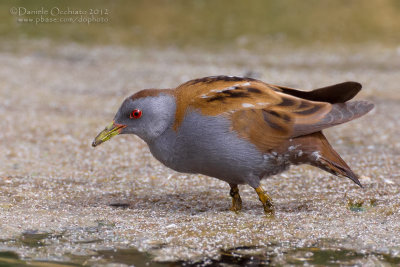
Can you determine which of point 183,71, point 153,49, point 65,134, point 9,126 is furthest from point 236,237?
point 153,49

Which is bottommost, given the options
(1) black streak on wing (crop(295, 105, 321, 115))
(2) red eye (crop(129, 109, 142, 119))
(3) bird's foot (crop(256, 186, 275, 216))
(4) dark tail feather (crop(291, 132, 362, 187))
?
(3) bird's foot (crop(256, 186, 275, 216))

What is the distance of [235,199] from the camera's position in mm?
5902

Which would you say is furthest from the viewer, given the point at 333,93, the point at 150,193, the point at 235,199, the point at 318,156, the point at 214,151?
the point at 150,193

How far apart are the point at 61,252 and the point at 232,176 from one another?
5.42ft

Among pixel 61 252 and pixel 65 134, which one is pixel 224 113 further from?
pixel 65 134

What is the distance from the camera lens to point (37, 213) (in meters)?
5.56

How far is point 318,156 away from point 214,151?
0.93 metres

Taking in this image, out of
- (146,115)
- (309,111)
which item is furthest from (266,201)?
(146,115)

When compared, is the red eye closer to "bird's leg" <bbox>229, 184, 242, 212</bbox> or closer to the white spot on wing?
"bird's leg" <bbox>229, 184, 242, 212</bbox>

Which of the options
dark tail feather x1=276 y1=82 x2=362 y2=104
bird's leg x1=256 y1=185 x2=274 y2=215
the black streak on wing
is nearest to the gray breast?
bird's leg x1=256 y1=185 x2=274 y2=215

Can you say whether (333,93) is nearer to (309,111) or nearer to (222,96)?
(309,111)

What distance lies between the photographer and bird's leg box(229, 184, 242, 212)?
231 inches

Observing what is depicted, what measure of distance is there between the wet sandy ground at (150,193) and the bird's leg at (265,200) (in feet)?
0.34

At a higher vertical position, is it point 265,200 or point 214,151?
point 214,151
